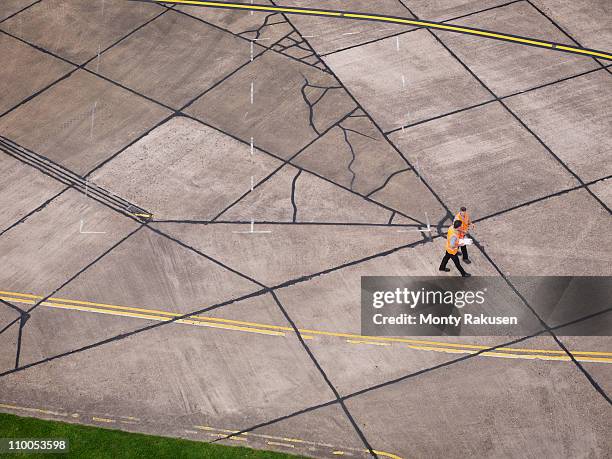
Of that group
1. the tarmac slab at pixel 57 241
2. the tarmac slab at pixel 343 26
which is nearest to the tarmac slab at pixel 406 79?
the tarmac slab at pixel 343 26

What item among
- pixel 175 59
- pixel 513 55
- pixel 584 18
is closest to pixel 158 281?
pixel 175 59

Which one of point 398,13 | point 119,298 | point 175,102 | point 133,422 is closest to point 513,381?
point 133,422

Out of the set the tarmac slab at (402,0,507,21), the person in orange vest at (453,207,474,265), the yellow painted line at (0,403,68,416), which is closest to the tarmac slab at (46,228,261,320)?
the yellow painted line at (0,403,68,416)

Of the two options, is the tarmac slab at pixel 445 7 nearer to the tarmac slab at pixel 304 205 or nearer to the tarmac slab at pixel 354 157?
the tarmac slab at pixel 354 157

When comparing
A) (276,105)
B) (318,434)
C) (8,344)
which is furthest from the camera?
(276,105)

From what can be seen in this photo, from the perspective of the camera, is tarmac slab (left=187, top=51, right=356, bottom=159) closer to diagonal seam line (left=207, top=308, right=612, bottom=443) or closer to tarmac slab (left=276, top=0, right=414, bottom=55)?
tarmac slab (left=276, top=0, right=414, bottom=55)

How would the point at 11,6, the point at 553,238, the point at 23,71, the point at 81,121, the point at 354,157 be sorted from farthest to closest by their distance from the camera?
the point at 11,6
the point at 23,71
the point at 81,121
the point at 354,157
the point at 553,238

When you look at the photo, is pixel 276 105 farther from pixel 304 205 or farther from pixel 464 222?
pixel 464 222
